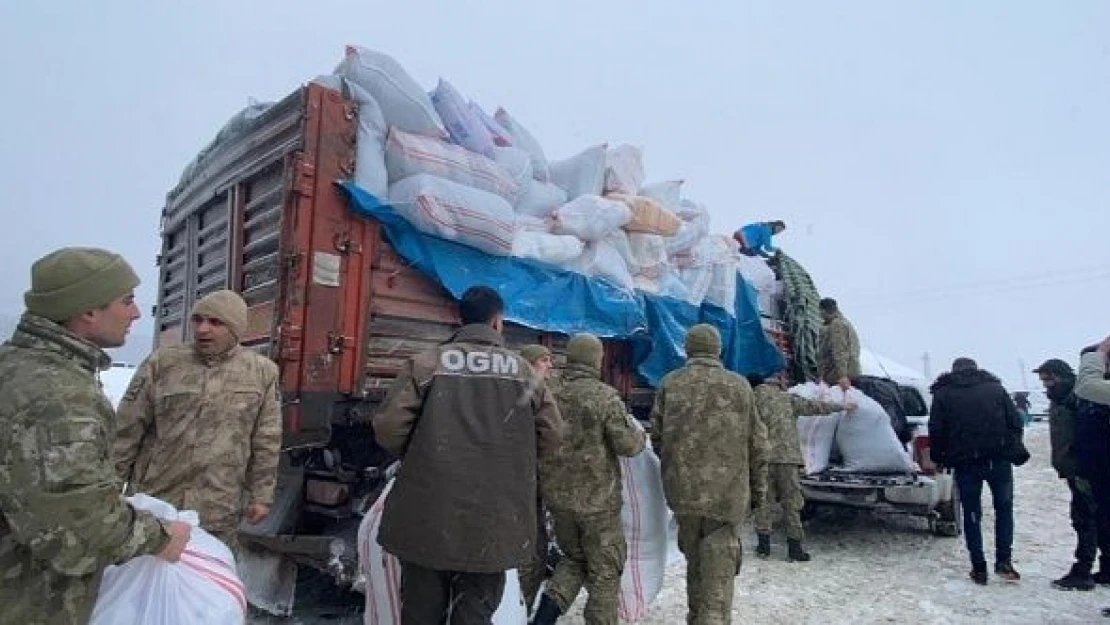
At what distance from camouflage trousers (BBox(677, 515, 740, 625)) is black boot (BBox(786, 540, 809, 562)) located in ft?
7.21

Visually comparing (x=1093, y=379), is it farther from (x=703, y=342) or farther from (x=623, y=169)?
(x=623, y=169)

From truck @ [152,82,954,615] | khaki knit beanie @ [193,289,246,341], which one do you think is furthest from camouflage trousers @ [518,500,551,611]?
khaki knit beanie @ [193,289,246,341]

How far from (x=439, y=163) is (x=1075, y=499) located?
468cm

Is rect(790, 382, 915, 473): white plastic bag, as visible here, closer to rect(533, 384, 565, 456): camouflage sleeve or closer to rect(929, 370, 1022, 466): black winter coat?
rect(929, 370, 1022, 466): black winter coat

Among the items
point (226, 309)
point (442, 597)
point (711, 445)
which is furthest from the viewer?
point (711, 445)

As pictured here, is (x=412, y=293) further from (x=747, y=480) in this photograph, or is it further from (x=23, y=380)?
(x=23, y=380)

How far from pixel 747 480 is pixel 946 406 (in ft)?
7.72

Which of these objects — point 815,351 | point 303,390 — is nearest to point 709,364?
point 303,390

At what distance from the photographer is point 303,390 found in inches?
131

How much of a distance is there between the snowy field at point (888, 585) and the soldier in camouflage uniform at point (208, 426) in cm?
135

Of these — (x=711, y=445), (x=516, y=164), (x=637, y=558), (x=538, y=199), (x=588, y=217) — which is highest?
(x=516, y=164)

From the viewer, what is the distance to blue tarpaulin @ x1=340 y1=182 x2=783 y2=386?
12.4ft

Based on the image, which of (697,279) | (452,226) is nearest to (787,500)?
(697,279)

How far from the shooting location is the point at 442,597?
2.48 metres
